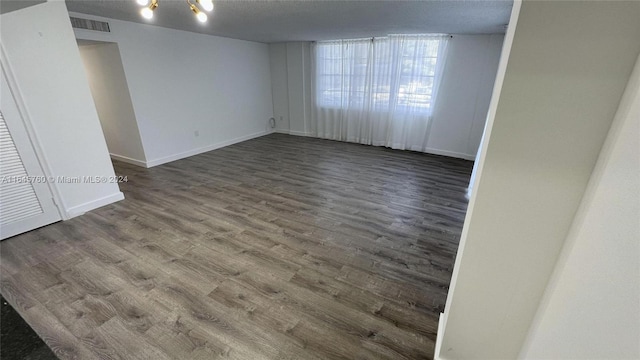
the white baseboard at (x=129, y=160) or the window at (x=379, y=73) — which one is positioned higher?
the window at (x=379, y=73)

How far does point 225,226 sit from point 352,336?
5.53ft

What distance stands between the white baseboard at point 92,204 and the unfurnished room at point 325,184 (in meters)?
0.02

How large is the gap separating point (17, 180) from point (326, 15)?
12.0 ft

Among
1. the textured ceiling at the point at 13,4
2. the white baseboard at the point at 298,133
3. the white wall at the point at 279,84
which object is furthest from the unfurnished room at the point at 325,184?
the white baseboard at the point at 298,133

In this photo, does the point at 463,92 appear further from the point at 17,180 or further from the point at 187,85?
the point at 17,180

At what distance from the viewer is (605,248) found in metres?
0.74

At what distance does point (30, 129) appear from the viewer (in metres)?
2.53

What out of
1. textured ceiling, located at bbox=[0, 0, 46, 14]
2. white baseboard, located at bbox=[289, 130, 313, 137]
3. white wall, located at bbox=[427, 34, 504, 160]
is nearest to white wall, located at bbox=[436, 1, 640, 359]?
textured ceiling, located at bbox=[0, 0, 46, 14]

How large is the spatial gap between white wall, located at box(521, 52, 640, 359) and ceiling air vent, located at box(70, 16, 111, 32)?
4.92 metres

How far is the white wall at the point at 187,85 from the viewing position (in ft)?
13.3

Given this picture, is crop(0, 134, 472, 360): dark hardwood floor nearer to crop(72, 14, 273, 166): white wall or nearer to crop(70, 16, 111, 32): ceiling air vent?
crop(72, 14, 273, 166): white wall

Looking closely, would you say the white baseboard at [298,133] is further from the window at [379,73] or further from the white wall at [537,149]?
the white wall at [537,149]

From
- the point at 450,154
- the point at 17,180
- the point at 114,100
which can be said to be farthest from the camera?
the point at 450,154

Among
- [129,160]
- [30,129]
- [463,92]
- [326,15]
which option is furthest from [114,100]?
[463,92]
